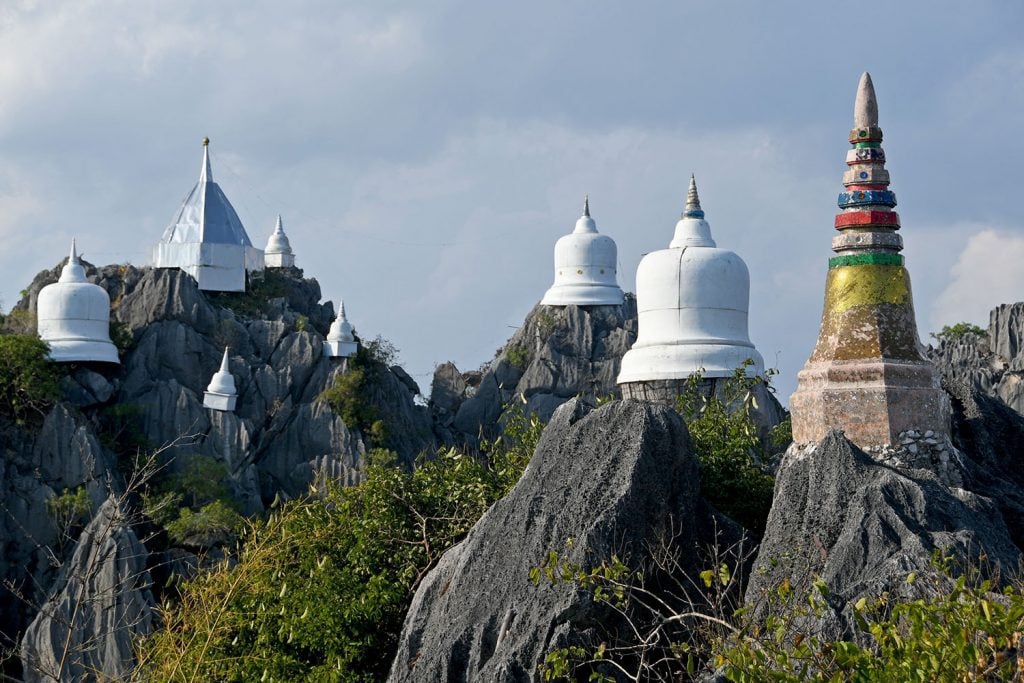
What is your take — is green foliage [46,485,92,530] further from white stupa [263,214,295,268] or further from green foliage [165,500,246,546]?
white stupa [263,214,295,268]

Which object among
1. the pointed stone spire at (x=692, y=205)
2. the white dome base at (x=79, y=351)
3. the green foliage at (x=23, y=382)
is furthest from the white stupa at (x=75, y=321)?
the pointed stone spire at (x=692, y=205)

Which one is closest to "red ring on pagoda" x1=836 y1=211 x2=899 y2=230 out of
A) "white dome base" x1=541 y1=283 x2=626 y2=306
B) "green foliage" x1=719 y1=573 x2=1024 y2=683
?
"green foliage" x1=719 y1=573 x2=1024 y2=683

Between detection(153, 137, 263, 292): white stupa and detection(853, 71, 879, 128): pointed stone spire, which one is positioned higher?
detection(153, 137, 263, 292): white stupa

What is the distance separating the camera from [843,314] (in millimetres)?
11250

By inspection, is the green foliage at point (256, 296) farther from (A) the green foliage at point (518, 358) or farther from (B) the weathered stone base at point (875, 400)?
(B) the weathered stone base at point (875, 400)

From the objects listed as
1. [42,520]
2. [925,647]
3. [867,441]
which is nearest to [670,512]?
[867,441]

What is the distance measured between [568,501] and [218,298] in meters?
48.6

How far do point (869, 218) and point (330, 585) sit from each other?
5206 millimetres

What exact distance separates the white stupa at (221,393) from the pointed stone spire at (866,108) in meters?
41.8

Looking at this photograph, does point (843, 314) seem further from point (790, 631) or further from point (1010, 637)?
point (1010, 637)

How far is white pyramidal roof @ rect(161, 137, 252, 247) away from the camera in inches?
2296

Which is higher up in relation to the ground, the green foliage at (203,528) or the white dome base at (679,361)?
the white dome base at (679,361)

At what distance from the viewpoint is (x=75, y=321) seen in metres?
49.1

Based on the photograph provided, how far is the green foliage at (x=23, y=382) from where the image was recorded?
4475cm
